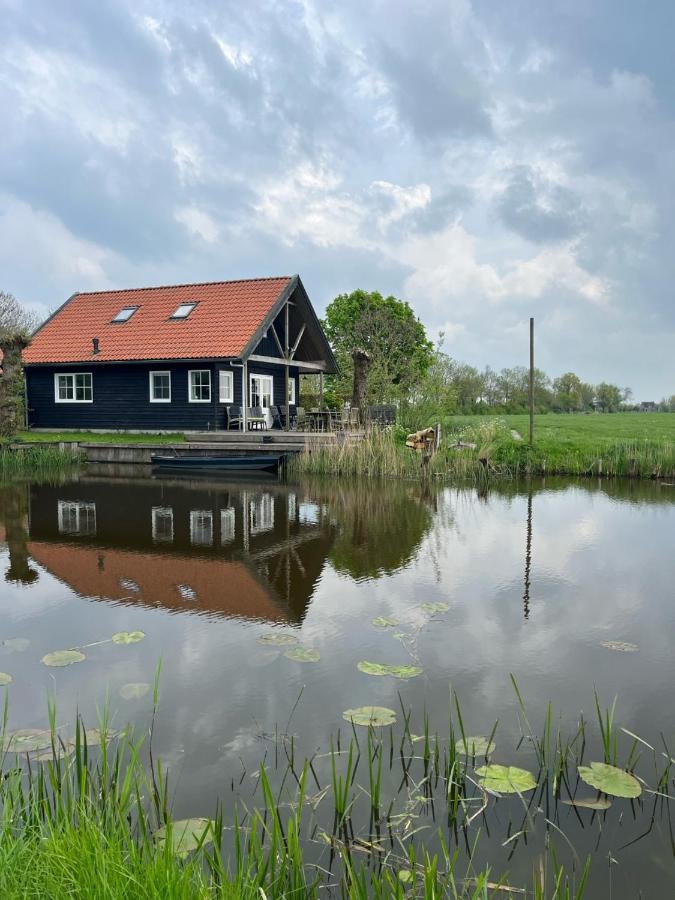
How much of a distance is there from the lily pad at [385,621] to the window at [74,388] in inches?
736

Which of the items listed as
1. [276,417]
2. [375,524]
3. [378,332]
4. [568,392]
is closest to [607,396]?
[568,392]

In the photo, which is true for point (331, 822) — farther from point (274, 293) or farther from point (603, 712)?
point (274, 293)

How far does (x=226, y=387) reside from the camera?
20594mm

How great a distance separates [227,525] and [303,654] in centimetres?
519

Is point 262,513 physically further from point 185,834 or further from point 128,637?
point 185,834

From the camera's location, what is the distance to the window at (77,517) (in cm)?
909

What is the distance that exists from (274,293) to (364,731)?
19.1 meters

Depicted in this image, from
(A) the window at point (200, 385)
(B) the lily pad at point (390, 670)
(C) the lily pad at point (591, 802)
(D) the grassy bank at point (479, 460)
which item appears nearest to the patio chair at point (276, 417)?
(A) the window at point (200, 385)

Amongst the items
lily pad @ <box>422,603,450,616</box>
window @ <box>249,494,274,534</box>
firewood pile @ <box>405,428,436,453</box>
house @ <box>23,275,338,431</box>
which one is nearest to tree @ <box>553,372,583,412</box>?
house @ <box>23,275,338,431</box>

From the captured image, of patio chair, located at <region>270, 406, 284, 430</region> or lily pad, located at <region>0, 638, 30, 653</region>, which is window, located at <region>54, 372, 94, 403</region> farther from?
lily pad, located at <region>0, 638, 30, 653</region>

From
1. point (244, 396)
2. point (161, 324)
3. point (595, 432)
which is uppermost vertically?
point (161, 324)

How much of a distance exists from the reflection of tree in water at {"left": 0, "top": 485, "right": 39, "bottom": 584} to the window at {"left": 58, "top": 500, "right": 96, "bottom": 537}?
0.50 m

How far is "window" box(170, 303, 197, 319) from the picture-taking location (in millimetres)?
21797

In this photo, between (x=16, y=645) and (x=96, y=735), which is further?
(x=16, y=645)
